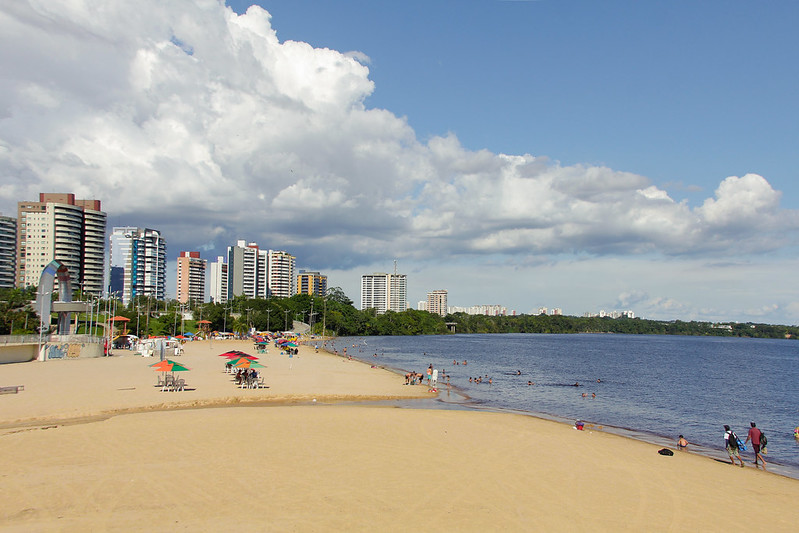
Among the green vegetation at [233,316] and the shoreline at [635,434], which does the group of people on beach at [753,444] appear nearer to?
the shoreline at [635,434]

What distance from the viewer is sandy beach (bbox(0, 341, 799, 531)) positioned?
11867 mm

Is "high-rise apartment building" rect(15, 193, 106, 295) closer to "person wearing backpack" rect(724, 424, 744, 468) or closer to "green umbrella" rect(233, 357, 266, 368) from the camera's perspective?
"green umbrella" rect(233, 357, 266, 368)

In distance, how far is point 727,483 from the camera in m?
17.1

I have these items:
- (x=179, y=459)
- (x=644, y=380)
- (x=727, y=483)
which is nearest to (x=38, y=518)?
(x=179, y=459)

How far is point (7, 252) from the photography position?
126 m

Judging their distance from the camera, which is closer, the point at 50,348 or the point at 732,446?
the point at 732,446

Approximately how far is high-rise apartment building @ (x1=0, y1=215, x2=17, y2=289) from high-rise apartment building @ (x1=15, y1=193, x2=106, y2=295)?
6.74 feet

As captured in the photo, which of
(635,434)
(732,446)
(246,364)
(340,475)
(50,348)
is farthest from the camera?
(50,348)

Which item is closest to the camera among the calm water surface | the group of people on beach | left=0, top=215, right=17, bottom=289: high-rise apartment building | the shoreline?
the group of people on beach

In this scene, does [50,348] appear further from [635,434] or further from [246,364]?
→ [635,434]

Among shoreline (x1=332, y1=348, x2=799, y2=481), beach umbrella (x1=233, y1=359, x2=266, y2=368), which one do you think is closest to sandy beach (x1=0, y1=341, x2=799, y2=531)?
shoreline (x1=332, y1=348, x2=799, y2=481)

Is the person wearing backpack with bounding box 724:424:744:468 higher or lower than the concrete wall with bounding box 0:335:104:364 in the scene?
lower

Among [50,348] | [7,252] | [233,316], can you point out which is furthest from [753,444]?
[7,252]

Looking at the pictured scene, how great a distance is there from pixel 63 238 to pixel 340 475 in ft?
452
